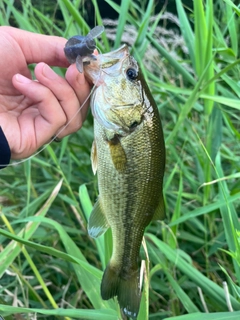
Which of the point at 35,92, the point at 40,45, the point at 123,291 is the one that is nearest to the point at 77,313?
the point at 123,291

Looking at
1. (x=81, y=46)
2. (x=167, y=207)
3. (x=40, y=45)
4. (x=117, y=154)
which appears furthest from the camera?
(x=167, y=207)

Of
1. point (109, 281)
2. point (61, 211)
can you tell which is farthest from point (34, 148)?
point (61, 211)

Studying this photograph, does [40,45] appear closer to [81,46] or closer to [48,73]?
[48,73]

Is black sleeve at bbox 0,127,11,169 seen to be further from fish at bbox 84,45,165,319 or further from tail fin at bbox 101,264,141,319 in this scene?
tail fin at bbox 101,264,141,319

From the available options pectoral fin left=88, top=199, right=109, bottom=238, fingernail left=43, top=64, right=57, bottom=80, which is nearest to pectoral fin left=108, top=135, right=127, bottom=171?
pectoral fin left=88, top=199, right=109, bottom=238

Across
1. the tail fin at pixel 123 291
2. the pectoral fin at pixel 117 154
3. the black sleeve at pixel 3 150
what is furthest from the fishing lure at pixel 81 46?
the tail fin at pixel 123 291

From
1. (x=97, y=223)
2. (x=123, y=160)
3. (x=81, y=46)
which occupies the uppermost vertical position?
(x=81, y=46)
